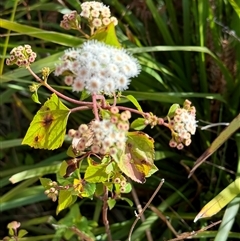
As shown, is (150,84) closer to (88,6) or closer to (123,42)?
(123,42)

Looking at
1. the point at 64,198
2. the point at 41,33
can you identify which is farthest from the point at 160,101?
the point at 64,198

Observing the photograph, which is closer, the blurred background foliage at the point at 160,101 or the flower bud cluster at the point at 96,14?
the flower bud cluster at the point at 96,14

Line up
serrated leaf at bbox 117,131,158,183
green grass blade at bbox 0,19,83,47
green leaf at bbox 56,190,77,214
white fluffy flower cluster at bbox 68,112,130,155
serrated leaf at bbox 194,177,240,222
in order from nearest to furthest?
white fluffy flower cluster at bbox 68,112,130,155
serrated leaf at bbox 117,131,158,183
green leaf at bbox 56,190,77,214
serrated leaf at bbox 194,177,240,222
green grass blade at bbox 0,19,83,47

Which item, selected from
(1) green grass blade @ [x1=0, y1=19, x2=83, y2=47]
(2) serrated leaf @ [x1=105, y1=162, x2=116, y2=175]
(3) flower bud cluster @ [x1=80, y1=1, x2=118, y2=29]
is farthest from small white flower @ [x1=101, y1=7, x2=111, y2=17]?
(1) green grass blade @ [x1=0, y1=19, x2=83, y2=47]

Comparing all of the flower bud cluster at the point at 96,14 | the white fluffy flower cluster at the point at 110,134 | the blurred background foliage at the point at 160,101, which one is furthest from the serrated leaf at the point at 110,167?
the blurred background foliage at the point at 160,101

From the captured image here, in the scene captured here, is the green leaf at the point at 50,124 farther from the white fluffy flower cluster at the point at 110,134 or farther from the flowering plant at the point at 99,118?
the white fluffy flower cluster at the point at 110,134

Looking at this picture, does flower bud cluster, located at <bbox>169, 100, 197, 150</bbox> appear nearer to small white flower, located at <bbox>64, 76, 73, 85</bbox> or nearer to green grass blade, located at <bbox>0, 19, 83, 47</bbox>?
small white flower, located at <bbox>64, 76, 73, 85</bbox>
